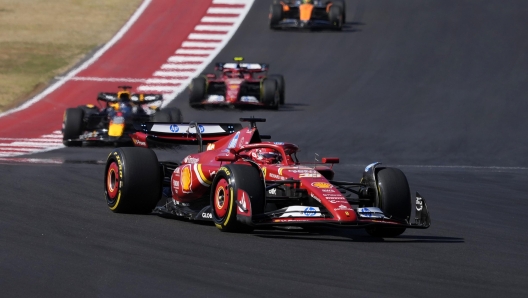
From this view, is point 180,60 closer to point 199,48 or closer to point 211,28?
point 199,48

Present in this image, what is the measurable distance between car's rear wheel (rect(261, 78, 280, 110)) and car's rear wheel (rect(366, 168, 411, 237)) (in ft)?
54.2

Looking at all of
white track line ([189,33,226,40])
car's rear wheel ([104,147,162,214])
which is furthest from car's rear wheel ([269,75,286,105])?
car's rear wheel ([104,147,162,214])

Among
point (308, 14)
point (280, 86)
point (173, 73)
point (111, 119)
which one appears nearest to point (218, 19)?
point (308, 14)

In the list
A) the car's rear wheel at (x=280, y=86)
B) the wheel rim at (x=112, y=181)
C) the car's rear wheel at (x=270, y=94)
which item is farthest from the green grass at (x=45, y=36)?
the wheel rim at (x=112, y=181)

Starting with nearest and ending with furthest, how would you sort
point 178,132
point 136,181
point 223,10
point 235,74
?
point 136,181
point 178,132
point 235,74
point 223,10

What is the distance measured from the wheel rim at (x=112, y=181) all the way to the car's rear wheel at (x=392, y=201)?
3.22 meters

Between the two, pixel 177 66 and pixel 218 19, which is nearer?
pixel 177 66

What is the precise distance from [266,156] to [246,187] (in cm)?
124

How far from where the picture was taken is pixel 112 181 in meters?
13.0

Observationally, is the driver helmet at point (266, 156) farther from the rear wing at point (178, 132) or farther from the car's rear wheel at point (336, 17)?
the car's rear wheel at point (336, 17)

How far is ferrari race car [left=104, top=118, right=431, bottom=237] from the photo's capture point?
1070 cm

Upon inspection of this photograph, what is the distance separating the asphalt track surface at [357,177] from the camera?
A: 8.55 m

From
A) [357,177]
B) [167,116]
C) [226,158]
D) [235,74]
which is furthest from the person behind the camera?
[235,74]

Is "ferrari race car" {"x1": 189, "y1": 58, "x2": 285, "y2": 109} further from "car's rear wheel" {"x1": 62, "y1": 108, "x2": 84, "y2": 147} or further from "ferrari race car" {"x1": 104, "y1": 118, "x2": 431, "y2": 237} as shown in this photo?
"ferrari race car" {"x1": 104, "y1": 118, "x2": 431, "y2": 237}
